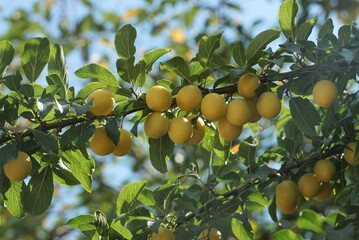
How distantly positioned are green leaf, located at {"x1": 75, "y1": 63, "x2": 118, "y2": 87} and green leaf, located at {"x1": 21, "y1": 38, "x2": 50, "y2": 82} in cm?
8

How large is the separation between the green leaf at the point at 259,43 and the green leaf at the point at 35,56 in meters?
0.46

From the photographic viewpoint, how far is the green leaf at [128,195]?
5.30 feet

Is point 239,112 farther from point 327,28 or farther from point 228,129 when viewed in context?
point 327,28

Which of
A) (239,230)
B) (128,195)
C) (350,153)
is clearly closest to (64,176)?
(128,195)

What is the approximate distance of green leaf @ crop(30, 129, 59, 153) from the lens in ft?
4.43

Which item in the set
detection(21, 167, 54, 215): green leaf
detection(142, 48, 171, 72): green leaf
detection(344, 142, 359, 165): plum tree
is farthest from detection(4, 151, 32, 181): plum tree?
detection(344, 142, 359, 165): plum tree

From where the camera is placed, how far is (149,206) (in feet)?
5.60

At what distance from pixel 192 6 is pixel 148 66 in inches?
125

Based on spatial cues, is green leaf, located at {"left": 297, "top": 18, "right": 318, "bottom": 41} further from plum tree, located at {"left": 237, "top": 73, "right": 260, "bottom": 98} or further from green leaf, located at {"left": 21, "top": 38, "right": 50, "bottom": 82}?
green leaf, located at {"left": 21, "top": 38, "right": 50, "bottom": 82}

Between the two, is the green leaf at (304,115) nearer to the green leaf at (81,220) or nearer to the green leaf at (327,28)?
the green leaf at (327,28)

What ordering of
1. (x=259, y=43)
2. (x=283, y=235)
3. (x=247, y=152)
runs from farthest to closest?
1. (x=247, y=152)
2. (x=259, y=43)
3. (x=283, y=235)

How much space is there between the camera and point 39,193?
1564 millimetres

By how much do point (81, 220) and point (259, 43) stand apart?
59 centimetres

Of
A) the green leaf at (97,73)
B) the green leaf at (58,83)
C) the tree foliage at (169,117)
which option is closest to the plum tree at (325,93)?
the tree foliage at (169,117)
